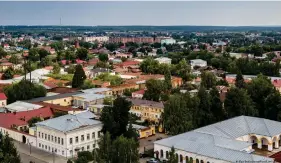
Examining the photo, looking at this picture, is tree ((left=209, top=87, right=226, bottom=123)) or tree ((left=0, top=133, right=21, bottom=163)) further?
tree ((left=209, top=87, right=226, bottom=123))

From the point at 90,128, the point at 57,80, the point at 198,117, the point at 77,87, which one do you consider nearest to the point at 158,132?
the point at 198,117

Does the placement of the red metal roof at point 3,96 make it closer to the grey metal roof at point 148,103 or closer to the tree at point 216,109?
the grey metal roof at point 148,103

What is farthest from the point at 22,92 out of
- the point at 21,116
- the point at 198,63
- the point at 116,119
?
the point at 198,63

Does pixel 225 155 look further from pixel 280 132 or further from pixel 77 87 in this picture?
pixel 77 87

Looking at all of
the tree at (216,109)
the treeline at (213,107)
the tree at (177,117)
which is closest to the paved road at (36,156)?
the tree at (177,117)

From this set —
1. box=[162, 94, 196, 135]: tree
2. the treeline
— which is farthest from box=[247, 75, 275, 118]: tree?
box=[162, 94, 196, 135]: tree

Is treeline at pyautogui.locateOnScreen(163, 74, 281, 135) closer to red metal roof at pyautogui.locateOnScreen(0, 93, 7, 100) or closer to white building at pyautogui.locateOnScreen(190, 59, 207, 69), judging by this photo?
red metal roof at pyautogui.locateOnScreen(0, 93, 7, 100)
